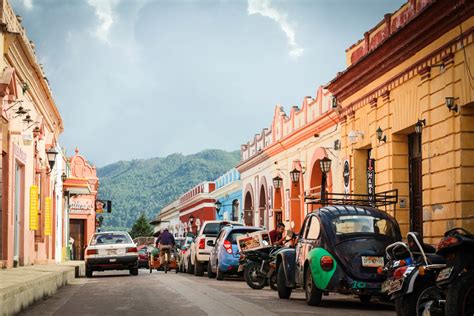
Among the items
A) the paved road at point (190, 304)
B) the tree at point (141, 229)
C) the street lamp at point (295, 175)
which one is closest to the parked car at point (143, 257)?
the street lamp at point (295, 175)

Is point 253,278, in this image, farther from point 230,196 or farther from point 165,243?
point 230,196

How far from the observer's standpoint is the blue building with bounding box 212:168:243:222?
52.7m

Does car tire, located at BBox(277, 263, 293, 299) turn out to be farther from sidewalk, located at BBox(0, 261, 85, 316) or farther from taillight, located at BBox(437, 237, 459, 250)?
taillight, located at BBox(437, 237, 459, 250)

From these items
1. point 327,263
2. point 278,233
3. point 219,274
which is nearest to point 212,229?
point 219,274

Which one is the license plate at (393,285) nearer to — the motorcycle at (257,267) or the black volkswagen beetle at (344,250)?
the black volkswagen beetle at (344,250)

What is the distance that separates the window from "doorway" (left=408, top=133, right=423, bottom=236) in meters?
8.07

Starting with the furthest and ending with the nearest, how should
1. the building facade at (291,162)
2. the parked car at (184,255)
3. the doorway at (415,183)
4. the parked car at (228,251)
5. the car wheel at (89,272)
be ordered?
1. the parked car at (184,255)
2. the building facade at (291,162)
3. the car wheel at (89,272)
4. the parked car at (228,251)
5. the doorway at (415,183)

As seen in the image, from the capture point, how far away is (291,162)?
3725 centimetres

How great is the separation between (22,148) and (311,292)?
14.7m

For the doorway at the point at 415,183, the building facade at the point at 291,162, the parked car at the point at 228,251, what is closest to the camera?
the doorway at the point at 415,183

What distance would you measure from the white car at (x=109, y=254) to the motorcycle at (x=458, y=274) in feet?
65.5

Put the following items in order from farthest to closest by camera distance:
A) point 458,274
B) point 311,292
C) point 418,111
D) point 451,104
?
point 418,111 < point 451,104 < point 311,292 < point 458,274

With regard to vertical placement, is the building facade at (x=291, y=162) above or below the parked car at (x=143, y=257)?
above

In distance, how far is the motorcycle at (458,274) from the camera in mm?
8641
